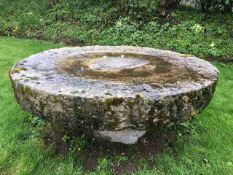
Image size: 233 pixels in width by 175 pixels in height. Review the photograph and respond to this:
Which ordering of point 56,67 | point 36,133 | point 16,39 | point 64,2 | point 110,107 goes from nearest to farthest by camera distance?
point 110,107
point 56,67
point 36,133
point 16,39
point 64,2

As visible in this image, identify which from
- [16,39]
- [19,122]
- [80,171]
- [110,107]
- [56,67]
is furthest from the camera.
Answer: [16,39]

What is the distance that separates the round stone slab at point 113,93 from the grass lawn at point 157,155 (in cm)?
35

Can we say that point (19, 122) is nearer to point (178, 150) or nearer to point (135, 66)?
point (135, 66)

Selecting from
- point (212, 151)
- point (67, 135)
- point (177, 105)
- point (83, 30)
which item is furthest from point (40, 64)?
point (83, 30)

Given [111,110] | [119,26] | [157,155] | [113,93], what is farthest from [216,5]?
[111,110]

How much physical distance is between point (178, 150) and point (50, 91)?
1.65m

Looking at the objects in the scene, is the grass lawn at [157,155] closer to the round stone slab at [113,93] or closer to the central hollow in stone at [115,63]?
the round stone slab at [113,93]

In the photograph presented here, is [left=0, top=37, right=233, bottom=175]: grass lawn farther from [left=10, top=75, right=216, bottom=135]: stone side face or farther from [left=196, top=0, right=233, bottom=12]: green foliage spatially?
[left=196, top=0, right=233, bottom=12]: green foliage

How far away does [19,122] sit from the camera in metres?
5.03

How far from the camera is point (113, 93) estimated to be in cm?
343

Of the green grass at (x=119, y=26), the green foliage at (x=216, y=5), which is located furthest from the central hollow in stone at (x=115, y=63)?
the green foliage at (x=216, y=5)

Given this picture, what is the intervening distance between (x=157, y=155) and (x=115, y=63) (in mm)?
1141

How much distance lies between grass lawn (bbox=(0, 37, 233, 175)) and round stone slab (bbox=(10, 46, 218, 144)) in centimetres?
35

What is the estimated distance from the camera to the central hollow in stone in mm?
4359
